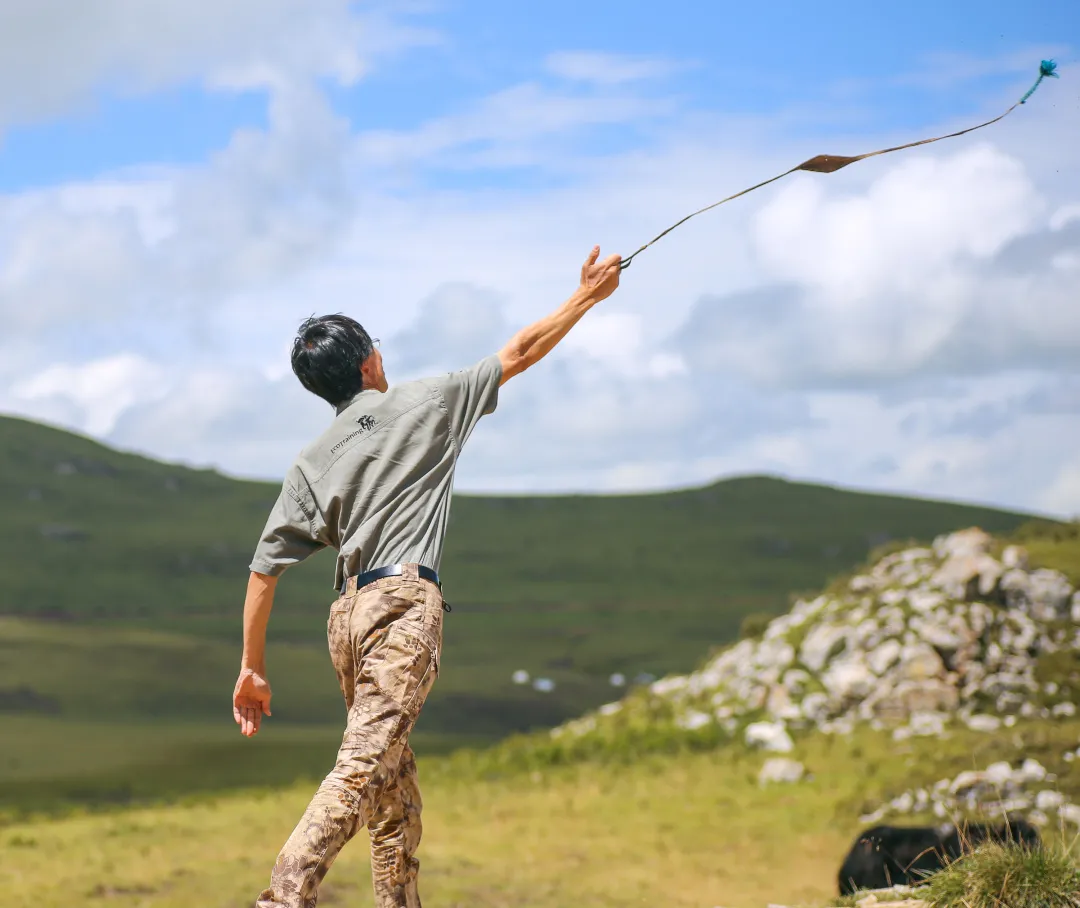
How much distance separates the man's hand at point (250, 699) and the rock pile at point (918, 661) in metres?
8.21

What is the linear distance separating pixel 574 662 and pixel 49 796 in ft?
36.0

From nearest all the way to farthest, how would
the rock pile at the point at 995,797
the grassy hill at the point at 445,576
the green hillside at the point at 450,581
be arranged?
the rock pile at the point at 995,797 → the grassy hill at the point at 445,576 → the green hillside at the point at 450,581

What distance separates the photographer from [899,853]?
24.3ft

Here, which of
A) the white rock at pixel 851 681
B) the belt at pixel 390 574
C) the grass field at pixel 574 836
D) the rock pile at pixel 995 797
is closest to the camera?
the belt at pixel 390 574

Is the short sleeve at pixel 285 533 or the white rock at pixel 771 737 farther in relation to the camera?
the white rock at pixel 771 737

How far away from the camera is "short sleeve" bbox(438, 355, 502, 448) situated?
4.60 m

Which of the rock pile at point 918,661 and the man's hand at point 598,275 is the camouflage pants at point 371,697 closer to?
the man's hand at point 598,275

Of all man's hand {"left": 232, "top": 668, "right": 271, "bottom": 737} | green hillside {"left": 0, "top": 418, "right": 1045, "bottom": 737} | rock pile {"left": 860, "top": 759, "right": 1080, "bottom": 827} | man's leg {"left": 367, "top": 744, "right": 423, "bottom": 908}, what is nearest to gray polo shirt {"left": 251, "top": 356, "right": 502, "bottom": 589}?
man's hand {"left": 232, "top": 668, "right": 271, "bottom": 737}

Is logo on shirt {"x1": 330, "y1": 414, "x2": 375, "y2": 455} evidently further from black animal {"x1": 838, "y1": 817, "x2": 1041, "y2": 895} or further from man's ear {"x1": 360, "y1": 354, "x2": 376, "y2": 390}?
black animal {"x1": 838, "y1": 817, "x2": 1041, "y2": 895}

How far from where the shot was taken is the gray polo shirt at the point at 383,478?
4445 millimetres

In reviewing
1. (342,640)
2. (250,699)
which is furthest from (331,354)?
(250,699)

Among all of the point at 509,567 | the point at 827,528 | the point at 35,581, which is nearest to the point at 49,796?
the point at 35,581

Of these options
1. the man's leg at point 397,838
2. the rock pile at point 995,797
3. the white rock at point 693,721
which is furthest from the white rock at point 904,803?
the man's leg at point 397,838

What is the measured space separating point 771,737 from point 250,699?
27.7ft
